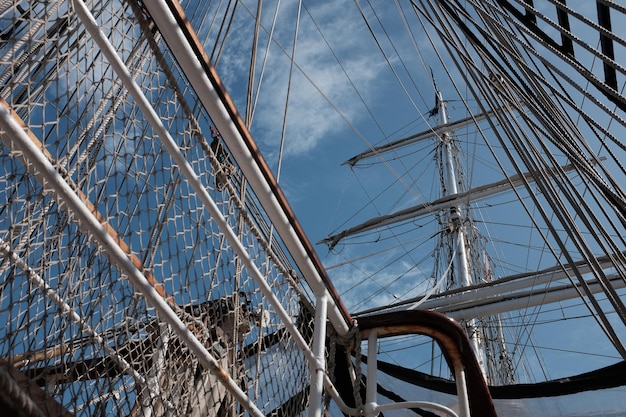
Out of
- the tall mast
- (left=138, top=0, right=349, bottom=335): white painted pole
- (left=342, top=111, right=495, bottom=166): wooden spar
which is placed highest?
(left=342, top=111, right=495, bottom=166): wooden spar

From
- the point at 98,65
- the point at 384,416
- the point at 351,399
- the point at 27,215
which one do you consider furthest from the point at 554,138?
the point at 27,215

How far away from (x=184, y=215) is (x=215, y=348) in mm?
741

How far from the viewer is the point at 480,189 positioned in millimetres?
12281

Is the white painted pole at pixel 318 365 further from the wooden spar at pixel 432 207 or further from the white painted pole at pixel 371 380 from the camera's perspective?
the wooden spar at pixel 432 207

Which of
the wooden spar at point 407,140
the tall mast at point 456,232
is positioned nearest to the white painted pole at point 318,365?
the tall mast at point 456,232

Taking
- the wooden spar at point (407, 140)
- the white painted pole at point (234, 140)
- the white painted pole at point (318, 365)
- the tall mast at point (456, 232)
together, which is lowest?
the white painted pole at point (318, 365)

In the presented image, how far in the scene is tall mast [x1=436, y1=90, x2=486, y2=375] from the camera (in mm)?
9805

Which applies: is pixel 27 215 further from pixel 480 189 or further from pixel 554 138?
pixel 480 189

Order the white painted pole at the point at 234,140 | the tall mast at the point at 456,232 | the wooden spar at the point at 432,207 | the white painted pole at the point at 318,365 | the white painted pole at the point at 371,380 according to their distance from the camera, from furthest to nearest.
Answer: the wooden spar at the point at 432,207 < the tall mast at the point at 456,232 < the white painted pole at the point at 371,380 < the white painted pole at the point at 318,365 < the white painted pole at the point at 234,140

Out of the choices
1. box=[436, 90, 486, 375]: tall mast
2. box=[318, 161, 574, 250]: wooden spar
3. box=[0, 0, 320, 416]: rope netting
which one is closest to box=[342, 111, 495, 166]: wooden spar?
box=[436, 90, 486, 375]: tall mast

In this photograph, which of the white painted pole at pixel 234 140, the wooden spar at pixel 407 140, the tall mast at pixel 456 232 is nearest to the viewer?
the white painted pole at pixel 234 140

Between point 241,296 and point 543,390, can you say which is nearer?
point 241,296

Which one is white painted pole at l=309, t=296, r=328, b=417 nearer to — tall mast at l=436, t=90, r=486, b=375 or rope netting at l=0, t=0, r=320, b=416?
rope netting at l=0, t=0, r=320, b=416

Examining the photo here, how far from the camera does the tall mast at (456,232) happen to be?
386 inches
